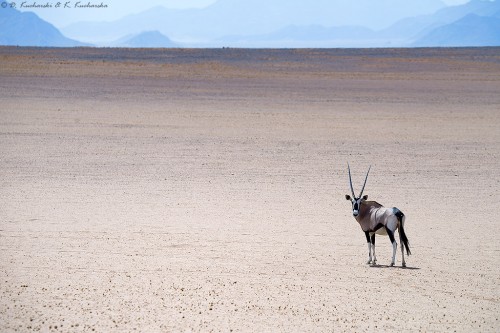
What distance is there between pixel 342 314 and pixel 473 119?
61.0 ft

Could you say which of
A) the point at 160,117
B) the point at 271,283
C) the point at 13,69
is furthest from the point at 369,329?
the point at 13,69

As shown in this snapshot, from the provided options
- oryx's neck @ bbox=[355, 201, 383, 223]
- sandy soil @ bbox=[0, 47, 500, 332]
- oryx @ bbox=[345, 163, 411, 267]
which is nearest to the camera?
sandy soil @ bbox=[0, 47, 500, 332]

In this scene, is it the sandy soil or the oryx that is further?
the oryx

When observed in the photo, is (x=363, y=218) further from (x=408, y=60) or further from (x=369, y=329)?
(x=408, y=60)

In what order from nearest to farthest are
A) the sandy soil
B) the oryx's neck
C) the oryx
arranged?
1. the sandy soil
2. the oryx
3. the oryx's neck

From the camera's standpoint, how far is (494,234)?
11.2 m

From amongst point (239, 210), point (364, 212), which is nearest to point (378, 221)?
point (364, 212)

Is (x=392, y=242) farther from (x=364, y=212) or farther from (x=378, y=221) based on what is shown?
(x=364, y=212)

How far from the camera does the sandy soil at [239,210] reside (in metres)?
7.78

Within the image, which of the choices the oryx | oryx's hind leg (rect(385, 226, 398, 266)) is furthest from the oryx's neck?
oryx's hind leg (rect(385, 226, 398, 266))

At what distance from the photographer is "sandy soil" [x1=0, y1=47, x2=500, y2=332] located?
778cm

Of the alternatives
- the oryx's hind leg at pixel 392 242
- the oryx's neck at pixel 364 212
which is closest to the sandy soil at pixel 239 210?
the oryx's hind leg at pixel 392 242

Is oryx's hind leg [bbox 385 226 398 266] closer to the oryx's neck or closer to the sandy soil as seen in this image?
the sandy soil

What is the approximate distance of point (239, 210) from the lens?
41.3 feet
